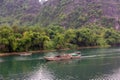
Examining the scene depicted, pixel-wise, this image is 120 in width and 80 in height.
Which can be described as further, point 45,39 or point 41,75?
point 45,39

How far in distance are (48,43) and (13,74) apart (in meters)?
54.7

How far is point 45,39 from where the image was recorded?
11081 cm

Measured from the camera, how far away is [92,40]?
136000 mm

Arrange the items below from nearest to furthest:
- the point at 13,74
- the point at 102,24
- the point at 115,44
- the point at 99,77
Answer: the point at 99,77 → the point at 13,74 → the point at 115,44 → the point at 102,24

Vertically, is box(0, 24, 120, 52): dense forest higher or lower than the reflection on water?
higher

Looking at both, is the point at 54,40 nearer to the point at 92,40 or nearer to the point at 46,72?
the point at 92,40

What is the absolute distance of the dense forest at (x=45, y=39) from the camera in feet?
335

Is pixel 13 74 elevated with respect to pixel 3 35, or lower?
lower

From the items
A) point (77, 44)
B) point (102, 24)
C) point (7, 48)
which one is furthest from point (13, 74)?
point (102, 24)

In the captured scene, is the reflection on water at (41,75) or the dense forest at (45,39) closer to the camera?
the reflection on water at (41,75)

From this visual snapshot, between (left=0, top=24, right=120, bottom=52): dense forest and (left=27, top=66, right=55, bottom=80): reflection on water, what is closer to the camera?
(left=27, top=66, right=55, bottom=80): reflection on water

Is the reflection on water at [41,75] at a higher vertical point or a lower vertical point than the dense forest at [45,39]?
lower

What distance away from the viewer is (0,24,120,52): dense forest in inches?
4023

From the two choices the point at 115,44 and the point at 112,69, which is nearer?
the point at 112,69
